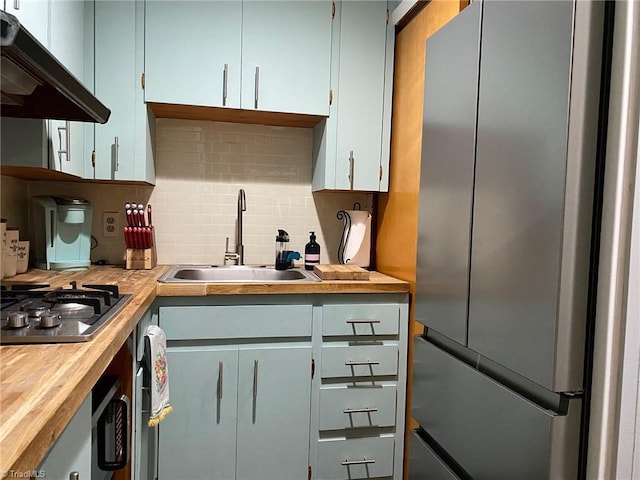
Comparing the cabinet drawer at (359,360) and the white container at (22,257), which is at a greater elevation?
the white container at (22,257)

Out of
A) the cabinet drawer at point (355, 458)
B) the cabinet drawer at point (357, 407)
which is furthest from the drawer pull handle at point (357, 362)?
the cabinet drawer at point (355, 458)

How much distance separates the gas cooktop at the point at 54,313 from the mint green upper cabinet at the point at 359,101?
1250 millimetres

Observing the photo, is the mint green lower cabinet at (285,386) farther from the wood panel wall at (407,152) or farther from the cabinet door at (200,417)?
the wood panel wall at (407,152)

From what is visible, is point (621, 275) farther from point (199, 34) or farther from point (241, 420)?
point (199, 34)

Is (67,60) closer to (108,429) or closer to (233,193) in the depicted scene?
(233,193)

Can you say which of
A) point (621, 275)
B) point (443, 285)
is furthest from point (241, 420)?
point (621, 275)

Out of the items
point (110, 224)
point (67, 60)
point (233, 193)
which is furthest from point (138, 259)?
point (67, 60)

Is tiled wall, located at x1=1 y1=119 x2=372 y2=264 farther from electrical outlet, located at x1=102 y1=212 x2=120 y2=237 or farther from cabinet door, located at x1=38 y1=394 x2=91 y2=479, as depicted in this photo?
cabinet door, located at x1=38 y1=394 x2=91 y2=479

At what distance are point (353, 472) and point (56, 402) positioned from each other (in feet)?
5.58

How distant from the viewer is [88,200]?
7.75ft

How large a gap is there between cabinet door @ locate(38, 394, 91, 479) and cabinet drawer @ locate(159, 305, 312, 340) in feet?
3.06

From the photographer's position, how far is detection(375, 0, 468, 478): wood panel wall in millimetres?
2035

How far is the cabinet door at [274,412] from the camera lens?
197cm

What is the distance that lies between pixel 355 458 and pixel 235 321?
2.75ft
